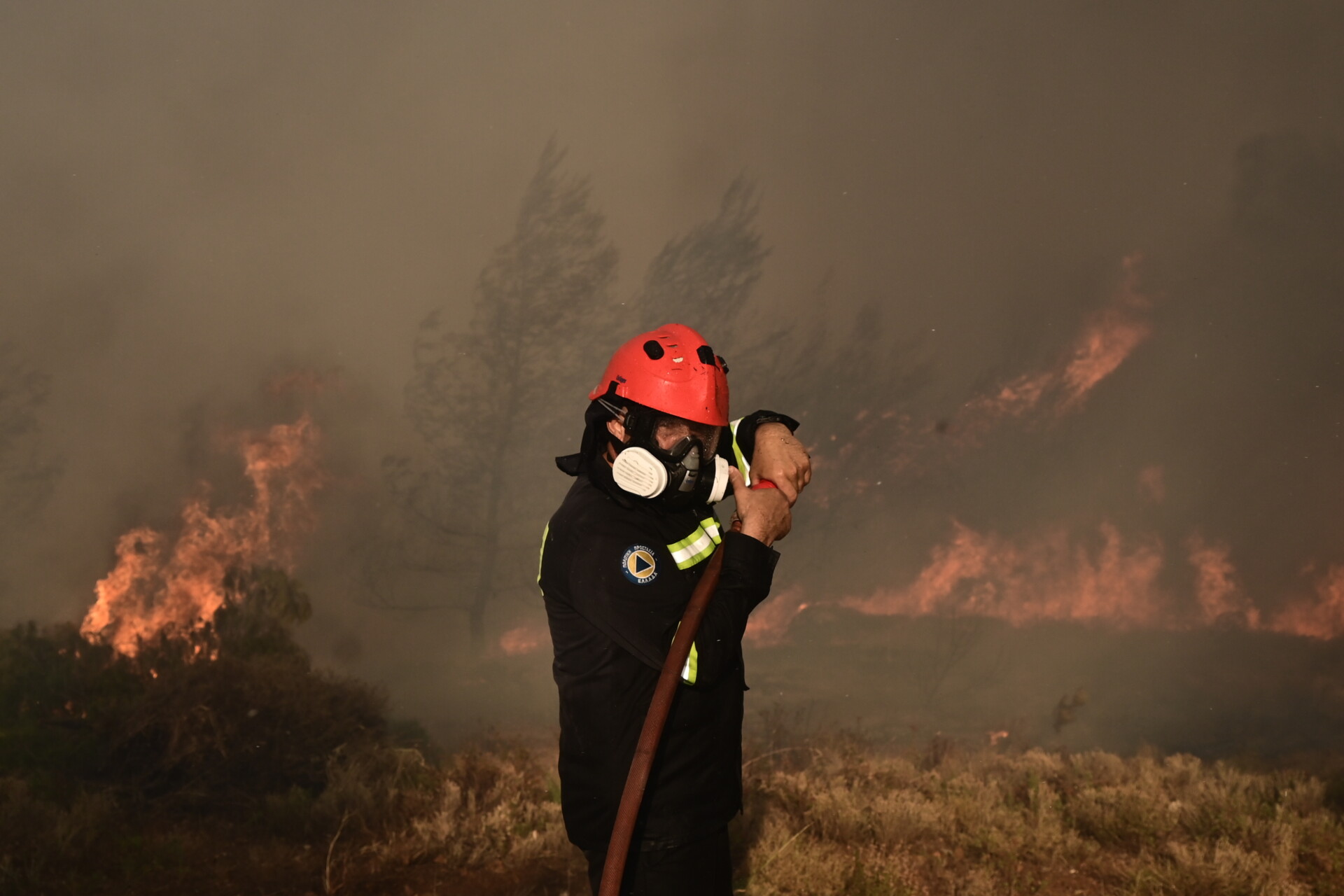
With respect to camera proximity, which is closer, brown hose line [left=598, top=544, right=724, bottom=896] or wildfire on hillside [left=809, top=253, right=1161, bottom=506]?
brown hose line [left=598, top=544, right=724, bottom=896]

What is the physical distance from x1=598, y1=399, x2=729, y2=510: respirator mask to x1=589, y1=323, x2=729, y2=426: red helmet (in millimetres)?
51

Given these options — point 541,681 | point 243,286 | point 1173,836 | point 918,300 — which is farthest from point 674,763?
point 918,300

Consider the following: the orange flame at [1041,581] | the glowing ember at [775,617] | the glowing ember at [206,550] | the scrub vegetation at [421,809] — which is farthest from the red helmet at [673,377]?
the orange flame at [1041,581]

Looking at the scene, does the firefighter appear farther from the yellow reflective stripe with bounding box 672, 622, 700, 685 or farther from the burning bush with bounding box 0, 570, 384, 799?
the burning bush with bounding box 0, 570, 384, 799

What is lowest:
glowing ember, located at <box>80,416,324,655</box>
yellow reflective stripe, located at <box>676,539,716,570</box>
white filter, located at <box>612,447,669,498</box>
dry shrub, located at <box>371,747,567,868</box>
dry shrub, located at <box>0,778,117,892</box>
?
dry shrub, located at <box>0,778,117,892</box>

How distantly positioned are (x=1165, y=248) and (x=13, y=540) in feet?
45.9

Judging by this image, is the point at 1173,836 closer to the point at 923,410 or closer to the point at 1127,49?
the point at 923,410

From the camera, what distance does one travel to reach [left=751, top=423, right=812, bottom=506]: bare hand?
2.78m

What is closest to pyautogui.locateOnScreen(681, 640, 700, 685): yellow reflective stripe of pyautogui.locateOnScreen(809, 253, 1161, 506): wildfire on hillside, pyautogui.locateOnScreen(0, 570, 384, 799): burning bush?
pyautogui.locateOnScreen(0, 570, 384, 799): burning bush

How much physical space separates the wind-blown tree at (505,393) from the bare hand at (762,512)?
30.4 feet

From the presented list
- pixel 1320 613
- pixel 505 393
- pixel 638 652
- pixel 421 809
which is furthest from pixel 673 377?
pixel 1320 613

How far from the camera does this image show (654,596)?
2393 mm

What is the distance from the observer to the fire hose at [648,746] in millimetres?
2303

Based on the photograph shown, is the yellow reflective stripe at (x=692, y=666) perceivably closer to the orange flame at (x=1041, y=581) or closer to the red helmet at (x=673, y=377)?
the red helmet at (x=673, y=377)
